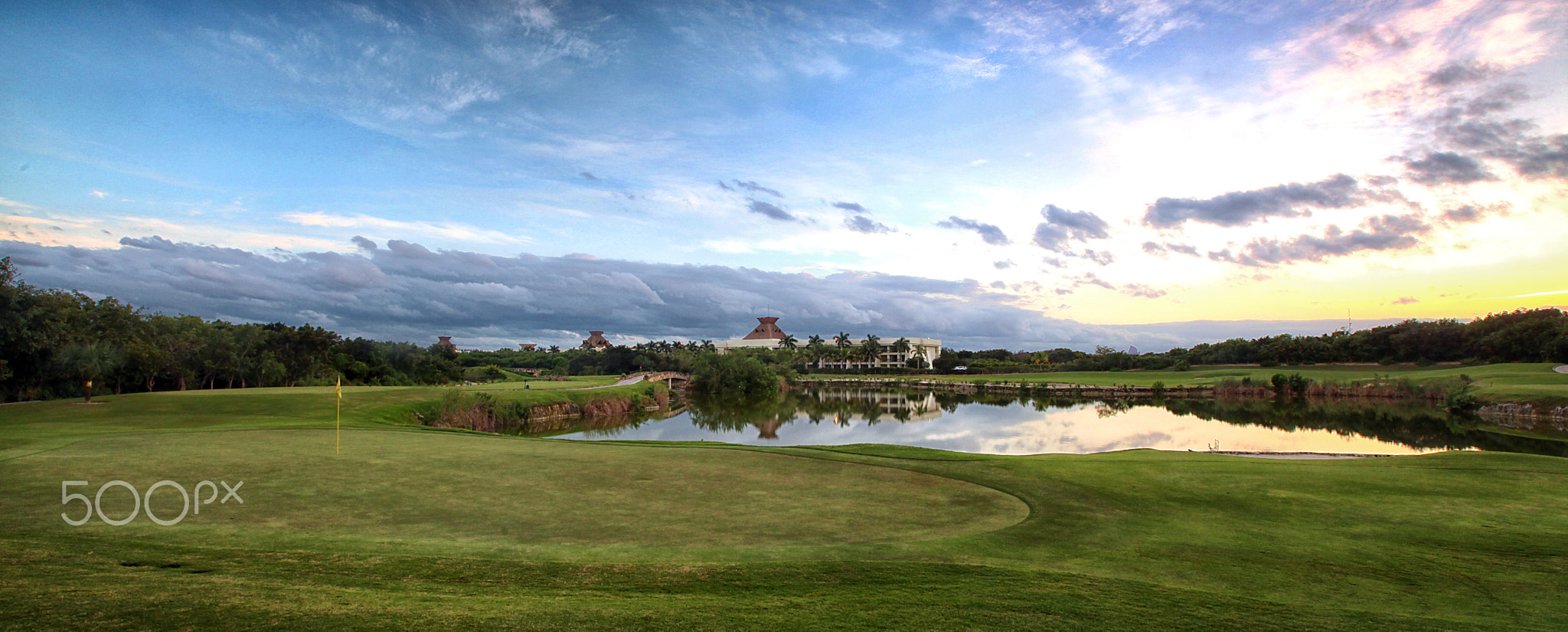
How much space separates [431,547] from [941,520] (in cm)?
628

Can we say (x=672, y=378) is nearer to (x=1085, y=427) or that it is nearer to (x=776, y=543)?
(x=1085, y=427)

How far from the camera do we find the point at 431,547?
7.58m

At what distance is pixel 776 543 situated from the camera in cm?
808

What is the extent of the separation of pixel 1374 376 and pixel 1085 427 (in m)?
42.7

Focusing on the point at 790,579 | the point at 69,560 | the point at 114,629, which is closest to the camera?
the point at 114,629

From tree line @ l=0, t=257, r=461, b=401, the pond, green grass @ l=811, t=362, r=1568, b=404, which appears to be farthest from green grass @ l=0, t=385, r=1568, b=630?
green grass @ l=811, t=362, r=1568, b=404

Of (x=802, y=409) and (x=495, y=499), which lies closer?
(x=495, y=499)

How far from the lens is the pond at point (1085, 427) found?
1192 inches

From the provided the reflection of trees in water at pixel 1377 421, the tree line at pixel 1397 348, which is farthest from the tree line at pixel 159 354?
the tree line at pixel 1397 348

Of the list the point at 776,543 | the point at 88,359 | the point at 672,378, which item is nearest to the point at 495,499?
the point at 776,543

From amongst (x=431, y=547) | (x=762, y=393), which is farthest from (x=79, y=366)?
(x=762, y=393)

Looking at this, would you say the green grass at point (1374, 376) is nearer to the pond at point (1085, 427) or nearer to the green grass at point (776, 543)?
the pond at point (1085, 427)

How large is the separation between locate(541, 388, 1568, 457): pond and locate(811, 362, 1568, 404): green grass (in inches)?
187

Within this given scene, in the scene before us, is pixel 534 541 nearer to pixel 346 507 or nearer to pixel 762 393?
pixel 346 507
